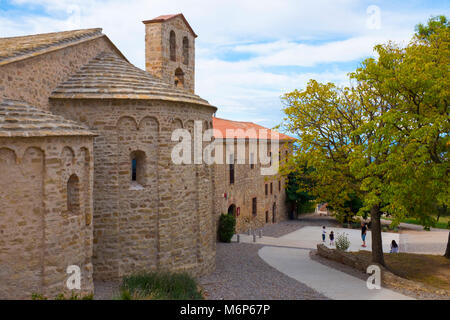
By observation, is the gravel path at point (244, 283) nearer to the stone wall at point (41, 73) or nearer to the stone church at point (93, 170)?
the stone church at point (93, 170)

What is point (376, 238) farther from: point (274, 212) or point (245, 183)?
point (274, 212)

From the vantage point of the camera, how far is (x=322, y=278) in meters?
15.9

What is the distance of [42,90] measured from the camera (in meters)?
12.5

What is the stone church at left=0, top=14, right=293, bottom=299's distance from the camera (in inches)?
386

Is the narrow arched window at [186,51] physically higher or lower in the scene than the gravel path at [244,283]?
higher

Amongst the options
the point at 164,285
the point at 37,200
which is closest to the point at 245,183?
the point at 164,285

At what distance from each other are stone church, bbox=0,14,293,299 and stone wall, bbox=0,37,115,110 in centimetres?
3

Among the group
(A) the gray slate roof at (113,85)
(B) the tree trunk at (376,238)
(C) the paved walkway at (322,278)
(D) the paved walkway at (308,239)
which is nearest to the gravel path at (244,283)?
(C) the paved walkway at (322,278)

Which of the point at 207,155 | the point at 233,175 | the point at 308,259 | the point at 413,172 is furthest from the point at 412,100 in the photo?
the point at 233,175

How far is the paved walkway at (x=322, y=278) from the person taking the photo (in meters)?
13.4

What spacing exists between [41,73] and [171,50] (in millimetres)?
7796

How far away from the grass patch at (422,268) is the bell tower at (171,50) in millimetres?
13253

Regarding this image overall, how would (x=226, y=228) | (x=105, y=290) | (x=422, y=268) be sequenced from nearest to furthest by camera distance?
1. (x=105, y=290)
2. (x=422, y=268)
3. (x=226, y=228)

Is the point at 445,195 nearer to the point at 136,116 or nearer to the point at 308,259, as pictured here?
the point at 308,259
